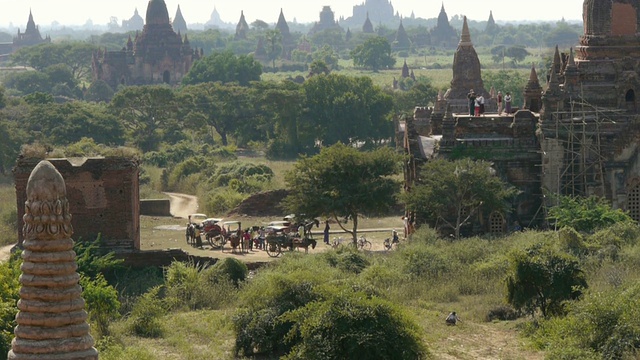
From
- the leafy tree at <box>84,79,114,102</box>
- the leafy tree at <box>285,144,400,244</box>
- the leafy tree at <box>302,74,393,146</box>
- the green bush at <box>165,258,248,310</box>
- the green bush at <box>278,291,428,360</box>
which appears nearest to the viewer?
the green bush at <box>278,291,428,360</box>

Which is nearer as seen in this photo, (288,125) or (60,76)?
(288,125)

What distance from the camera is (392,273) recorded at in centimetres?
2852

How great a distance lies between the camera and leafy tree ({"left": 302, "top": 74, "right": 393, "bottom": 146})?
66.2m

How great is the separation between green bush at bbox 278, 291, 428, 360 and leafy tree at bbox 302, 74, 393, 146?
144 feet

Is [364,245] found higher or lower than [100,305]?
lower

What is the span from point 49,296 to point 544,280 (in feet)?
44.5

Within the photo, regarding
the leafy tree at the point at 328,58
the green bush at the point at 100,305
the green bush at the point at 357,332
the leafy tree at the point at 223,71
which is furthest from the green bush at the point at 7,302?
the leafy tree at the point at 328,58

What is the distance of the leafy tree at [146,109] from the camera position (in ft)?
232

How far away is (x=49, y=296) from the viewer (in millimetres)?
13148

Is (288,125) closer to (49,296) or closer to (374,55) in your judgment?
(49,296)

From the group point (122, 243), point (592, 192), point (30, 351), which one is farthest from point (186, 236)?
point (30, 351)

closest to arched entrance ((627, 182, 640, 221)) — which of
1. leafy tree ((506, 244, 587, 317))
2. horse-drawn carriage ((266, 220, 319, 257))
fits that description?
horse-drawn carriage ((266, 220, 319, 257))

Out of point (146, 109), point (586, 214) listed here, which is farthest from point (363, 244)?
point (146, 109)

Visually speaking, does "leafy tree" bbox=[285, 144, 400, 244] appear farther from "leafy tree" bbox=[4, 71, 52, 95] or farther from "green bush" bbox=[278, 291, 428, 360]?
"leafy tree" bbox=[4, 71, 52, 95]
